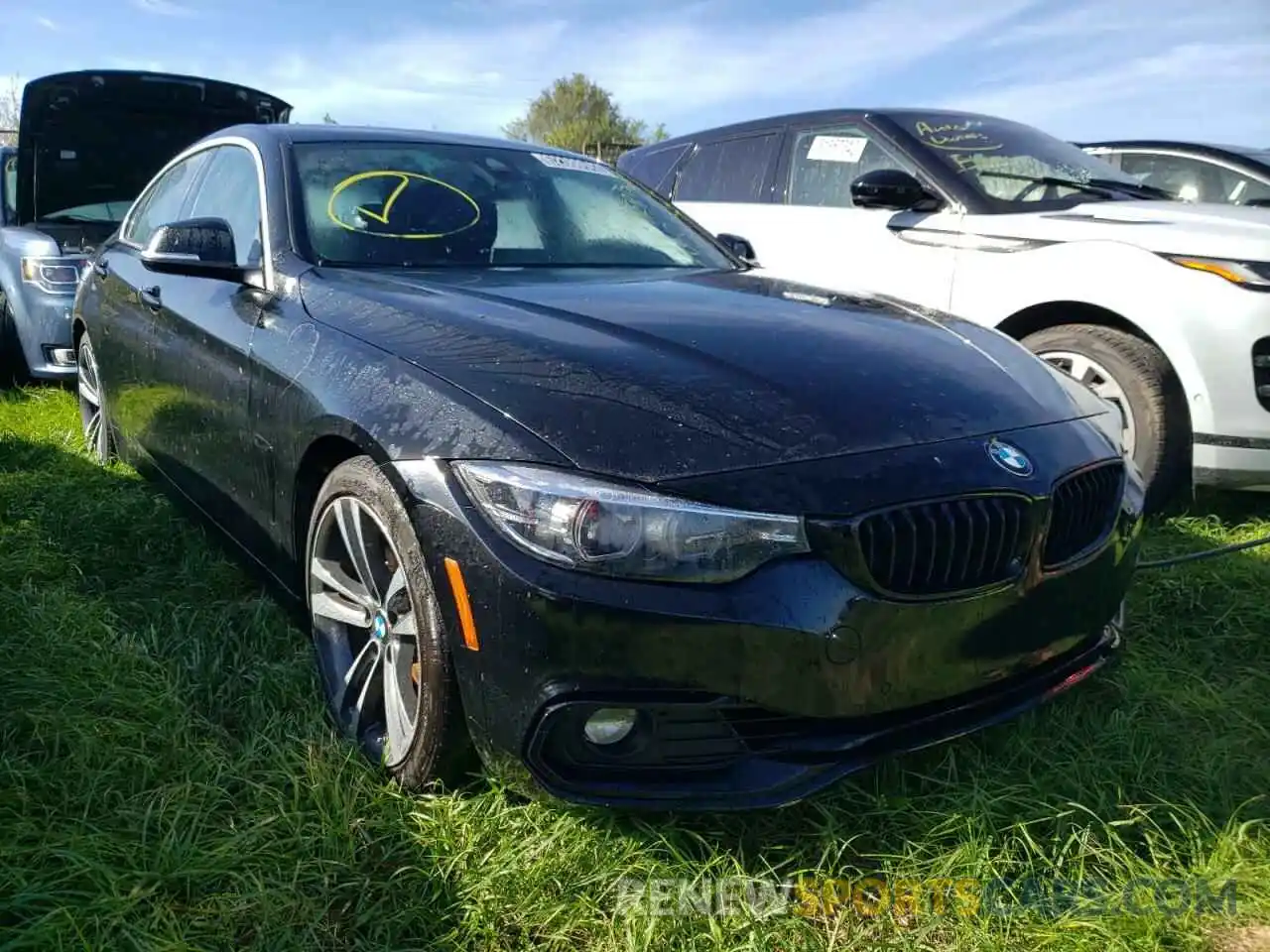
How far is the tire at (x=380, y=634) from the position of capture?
1854 mm

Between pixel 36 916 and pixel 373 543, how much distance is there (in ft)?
2.76

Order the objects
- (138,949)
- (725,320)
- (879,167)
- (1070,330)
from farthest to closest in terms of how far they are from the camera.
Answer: (879,167), (1070,330), (725,320), (138,949)

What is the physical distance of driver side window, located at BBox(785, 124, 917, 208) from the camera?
185 inches

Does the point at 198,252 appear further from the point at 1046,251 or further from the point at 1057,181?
the point at 1057,181

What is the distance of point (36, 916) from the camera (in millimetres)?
1658

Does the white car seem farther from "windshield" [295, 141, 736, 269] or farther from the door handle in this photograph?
the door handle

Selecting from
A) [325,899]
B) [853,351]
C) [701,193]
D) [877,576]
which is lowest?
[325,899]

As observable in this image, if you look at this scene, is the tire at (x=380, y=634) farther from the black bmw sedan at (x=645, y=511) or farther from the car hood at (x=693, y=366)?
the car hood at (x=693, y=366)

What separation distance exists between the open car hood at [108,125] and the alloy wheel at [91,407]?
7.12 feet

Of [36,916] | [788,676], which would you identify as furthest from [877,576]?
[36,916]

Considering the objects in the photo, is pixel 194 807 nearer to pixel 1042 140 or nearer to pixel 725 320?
pixel 725 320

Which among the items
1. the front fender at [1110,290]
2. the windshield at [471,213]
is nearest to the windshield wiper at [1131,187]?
the front fender at [1110,290]

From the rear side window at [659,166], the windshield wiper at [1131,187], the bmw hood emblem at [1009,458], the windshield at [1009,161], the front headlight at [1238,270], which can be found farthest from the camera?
the rear side window at [659,166]

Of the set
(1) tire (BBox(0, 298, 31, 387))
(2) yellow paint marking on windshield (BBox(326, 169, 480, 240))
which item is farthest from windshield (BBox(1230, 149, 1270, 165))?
(1) tire (BBox(0, 298, 31, 387))
